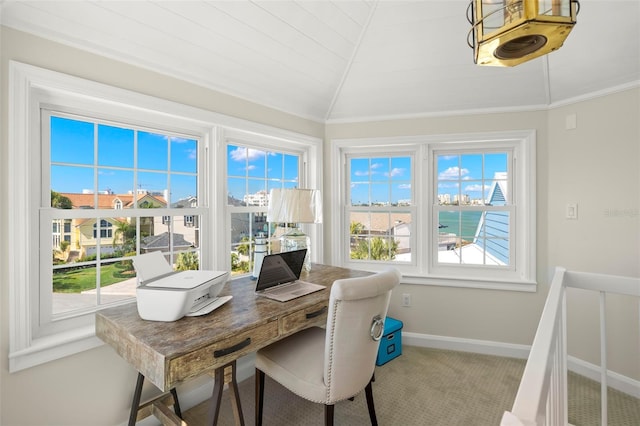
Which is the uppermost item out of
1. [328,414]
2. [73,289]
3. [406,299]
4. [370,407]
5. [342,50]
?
[342,50]

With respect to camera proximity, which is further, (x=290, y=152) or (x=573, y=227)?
(x=290, y=152)

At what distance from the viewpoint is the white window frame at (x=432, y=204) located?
9.14ft

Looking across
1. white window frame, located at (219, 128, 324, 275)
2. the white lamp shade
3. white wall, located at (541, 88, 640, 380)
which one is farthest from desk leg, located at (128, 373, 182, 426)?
white wall, located at (541, 88, 640, 380)

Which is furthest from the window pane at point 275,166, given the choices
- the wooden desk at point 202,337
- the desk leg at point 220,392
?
the desk leg at point 220,392

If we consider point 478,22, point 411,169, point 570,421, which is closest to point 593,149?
point 411,169

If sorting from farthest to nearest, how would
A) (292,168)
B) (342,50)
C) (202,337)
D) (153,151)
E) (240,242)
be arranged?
(292,168) → (240,242) → (342,50) → (153,151) → (202,337)

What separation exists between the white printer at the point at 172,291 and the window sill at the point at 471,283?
1.94 meters

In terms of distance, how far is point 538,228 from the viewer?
9.06ft

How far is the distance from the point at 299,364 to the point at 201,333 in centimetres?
62

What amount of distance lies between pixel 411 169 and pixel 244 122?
1665 mm

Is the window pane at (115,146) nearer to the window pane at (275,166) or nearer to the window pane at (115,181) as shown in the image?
the window pane at (115,181)

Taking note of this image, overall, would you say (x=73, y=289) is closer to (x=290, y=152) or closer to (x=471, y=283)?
(x=290, y=152)

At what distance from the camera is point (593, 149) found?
2461 mm

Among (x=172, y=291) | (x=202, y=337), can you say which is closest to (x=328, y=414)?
(x=202, y=337)
